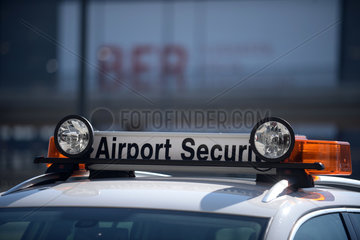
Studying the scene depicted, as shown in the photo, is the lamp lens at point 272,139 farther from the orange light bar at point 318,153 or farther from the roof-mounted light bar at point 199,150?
the orange light bar at point 318,153

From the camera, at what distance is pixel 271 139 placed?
229 centimetres

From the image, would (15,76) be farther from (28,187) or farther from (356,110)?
(28,187)

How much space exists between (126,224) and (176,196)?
21 cm

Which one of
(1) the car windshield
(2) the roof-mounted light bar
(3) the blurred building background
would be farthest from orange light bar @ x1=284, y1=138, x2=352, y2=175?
(3) the blurred building background

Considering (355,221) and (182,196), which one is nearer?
(182,196)

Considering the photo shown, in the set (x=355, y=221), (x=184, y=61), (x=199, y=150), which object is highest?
(x=184, y=61)

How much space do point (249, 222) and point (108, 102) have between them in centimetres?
3484

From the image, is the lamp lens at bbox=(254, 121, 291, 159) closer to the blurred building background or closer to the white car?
the white car

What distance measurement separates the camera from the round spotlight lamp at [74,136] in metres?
2.48

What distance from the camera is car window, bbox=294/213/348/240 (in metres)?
2.17

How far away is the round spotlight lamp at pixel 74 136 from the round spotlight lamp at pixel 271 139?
0.67 metres

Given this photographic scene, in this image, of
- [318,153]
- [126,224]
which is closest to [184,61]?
[318,153]

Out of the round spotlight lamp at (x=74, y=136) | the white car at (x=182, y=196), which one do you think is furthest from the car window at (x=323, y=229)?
the round spotlight lamp at (x=74, y=136)

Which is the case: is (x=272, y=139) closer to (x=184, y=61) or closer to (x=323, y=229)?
(x=323, y=229)
